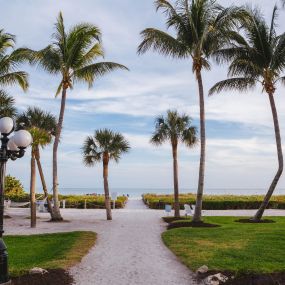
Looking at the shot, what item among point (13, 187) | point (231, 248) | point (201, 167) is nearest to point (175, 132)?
point (201, 167)

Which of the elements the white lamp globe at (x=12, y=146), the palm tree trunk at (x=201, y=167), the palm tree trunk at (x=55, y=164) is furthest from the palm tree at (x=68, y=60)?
the white lamp globe at (x=12, y=146)

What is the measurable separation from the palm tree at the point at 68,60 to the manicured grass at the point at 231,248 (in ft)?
31.7

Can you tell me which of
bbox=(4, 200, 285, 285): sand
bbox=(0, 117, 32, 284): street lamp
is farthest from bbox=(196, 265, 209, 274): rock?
bbox=(0, 117, 32, 284): street lamp

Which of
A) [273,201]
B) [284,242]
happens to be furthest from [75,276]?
[273,201]

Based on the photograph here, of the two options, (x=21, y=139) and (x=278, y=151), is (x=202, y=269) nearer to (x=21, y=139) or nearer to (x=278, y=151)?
(x=21, y=139)

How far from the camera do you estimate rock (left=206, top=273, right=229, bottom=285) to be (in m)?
8.19

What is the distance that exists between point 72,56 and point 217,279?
670 inches

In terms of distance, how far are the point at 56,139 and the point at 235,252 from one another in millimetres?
13921

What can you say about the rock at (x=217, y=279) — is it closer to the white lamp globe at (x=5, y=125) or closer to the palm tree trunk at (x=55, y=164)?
the white lamp globe at (x=5, y=125)

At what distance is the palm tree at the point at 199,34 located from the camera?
18922mm

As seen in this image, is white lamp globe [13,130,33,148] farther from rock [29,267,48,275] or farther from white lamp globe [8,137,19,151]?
rock [29,267,48,275]

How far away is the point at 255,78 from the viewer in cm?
2203

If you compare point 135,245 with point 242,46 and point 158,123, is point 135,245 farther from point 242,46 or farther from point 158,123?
point 242,46

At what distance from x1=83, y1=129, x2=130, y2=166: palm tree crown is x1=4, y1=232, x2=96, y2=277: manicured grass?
8842 mm
